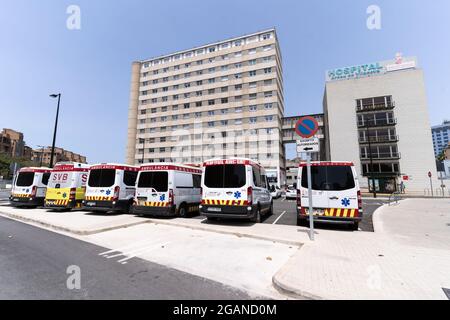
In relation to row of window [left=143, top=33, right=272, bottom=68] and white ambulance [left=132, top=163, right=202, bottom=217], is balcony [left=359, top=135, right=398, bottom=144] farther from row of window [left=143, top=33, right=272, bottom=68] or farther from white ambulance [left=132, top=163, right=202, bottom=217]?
white ambulance [left=132, top=163, right=202, bottom=217]

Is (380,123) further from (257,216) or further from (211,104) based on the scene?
(257,216)

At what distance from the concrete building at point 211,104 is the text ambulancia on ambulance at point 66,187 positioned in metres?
36.1

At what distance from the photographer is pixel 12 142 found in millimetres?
83688

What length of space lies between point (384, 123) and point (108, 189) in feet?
148

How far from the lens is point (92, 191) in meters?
11.6

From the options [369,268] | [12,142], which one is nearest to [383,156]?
[369,268]

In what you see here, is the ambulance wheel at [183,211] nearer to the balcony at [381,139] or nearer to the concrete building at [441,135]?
the balcony at [381,139]

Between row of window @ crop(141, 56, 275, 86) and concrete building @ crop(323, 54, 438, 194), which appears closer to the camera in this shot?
concrete building @ crop(323, 54, 438, 194)

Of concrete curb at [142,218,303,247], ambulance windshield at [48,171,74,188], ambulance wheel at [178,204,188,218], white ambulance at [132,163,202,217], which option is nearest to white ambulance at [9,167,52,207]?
ambulance windshield at [48,171,74,188]

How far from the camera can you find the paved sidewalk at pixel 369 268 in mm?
3203

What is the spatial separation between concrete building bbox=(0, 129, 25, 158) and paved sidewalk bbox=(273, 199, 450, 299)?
4113 inches

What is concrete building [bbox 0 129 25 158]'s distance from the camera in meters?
78.9
